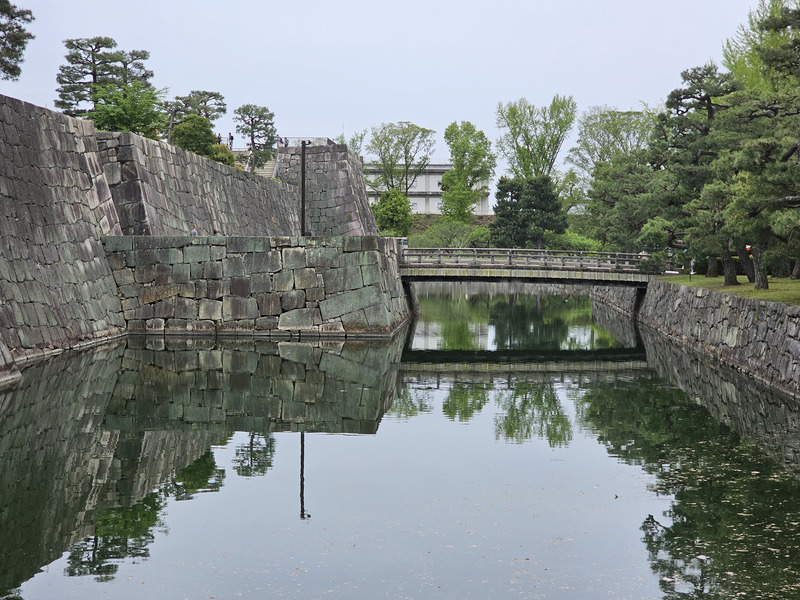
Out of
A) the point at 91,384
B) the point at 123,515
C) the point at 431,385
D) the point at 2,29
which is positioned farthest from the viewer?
the point at 2,29

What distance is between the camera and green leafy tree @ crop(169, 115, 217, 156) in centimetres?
4412

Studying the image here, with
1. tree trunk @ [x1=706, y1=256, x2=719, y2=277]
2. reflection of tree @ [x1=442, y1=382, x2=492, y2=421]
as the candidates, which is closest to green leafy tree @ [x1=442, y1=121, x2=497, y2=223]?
tree trunk @ [x1=706, y1=256, x2=719, y2=277]

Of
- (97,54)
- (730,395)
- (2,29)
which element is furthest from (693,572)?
(97,54)

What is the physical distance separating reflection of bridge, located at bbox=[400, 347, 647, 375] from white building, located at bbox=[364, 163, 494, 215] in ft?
154

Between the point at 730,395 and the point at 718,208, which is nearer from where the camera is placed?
the point at 730,395

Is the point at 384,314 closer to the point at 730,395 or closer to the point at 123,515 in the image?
the point at 730,395

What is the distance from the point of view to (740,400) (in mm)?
15359

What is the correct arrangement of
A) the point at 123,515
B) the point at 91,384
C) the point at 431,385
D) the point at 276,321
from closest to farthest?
1. the point at 123,515
2. the point at 91,384
3. the point at 431,385
4. the point at 276,321

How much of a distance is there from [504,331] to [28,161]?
55.1ft

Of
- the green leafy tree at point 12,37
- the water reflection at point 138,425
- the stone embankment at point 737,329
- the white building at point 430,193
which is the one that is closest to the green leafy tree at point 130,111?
the green leafy tree at point 12,37

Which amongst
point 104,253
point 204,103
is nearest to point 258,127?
point 204,103

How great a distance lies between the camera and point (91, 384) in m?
14.9

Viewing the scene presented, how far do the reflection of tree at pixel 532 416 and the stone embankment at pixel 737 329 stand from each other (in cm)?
394

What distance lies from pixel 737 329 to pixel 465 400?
22.4 ft
